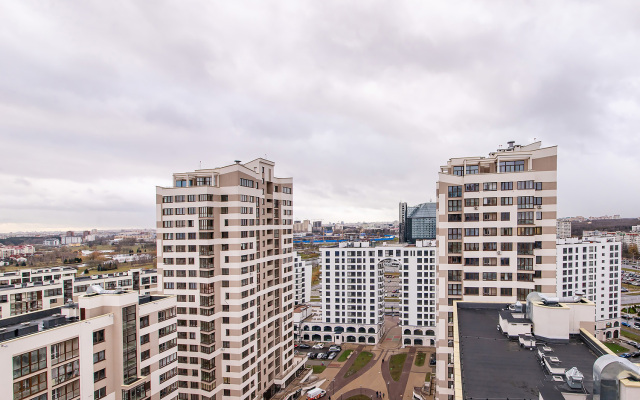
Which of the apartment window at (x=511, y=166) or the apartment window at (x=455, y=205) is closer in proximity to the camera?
the apartment window at (x=511, y=166)

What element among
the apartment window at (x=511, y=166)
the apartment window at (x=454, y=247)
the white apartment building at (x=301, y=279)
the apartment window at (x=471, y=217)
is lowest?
the white apartment building at (x=301, y=279)

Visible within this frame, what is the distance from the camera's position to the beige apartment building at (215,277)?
5109cm

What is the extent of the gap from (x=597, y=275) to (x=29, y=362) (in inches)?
4787

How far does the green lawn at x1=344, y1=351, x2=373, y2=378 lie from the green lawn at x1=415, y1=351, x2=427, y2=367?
11.1 meters

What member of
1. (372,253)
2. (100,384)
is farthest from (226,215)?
(372,253)

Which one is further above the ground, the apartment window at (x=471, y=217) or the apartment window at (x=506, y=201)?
the apartment window at (x=506, y=201)

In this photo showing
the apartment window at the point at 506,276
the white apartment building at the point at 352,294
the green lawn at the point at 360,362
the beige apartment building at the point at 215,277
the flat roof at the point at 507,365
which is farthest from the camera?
the white apartment building at the point at 352,294

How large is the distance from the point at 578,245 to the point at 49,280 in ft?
402

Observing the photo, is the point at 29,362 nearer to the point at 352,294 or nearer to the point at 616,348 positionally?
the point at 352,294

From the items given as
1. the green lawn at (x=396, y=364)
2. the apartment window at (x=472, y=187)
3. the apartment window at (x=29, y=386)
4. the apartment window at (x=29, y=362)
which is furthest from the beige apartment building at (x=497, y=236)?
the apartment window at (x=29, y=362)

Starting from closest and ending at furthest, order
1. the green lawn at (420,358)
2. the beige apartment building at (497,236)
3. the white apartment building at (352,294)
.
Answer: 1. the beige apartment building at (497,236)
2. the green lawn at (420,358)
3. the white apartment building at (352,294)

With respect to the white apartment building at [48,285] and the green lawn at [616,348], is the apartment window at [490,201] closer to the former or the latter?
the white apartment building at [48,285]

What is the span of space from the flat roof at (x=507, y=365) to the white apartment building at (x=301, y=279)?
91.8m

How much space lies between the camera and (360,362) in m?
86.1
